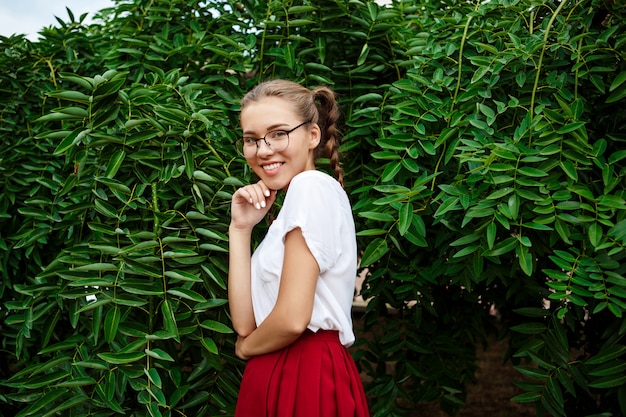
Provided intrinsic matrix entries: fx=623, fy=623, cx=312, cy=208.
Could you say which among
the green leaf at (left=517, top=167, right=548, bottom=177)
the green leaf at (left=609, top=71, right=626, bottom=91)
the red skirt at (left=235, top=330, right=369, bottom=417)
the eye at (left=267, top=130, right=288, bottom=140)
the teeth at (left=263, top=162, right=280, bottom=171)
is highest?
the green leaf at (left=609, top=71, right=626, bottom=91)

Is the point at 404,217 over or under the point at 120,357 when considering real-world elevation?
over

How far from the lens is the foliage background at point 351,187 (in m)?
1.89

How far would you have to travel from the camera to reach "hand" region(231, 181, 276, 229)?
1.86 m

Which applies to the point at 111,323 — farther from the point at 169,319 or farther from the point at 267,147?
the point at 267,147

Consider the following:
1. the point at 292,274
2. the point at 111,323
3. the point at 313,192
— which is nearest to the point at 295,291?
the point at 292,274

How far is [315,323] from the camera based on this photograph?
1689 mm

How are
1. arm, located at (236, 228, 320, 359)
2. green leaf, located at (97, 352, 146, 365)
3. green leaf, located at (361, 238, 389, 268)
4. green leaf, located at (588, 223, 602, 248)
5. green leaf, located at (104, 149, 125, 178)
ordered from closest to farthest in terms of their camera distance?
arm, located at (236, 228, 320, 359)
green leaf, located at (97, 352, 146, 365)
green leaf, located at (588, 223, 602, 248)
green leaf, located at (104, 149, 125, 178)
green leaf, located at (361, 238, 389, 268)

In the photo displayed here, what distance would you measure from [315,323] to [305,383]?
160mm

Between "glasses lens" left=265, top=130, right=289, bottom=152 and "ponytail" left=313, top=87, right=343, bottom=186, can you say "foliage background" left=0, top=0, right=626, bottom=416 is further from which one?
"glasses lens" left=265, top=130, right=289, bottom=152

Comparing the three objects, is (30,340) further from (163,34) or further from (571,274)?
(571,274)

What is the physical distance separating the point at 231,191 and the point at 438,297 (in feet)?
4.01

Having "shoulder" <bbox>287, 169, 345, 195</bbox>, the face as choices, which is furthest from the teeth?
"shoulder" <bbox>287, 169, 345, 195</bbox>

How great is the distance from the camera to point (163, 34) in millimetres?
2771

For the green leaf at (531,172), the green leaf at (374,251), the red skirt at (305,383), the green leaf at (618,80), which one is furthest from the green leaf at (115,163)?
the green leaf at (618,80)
